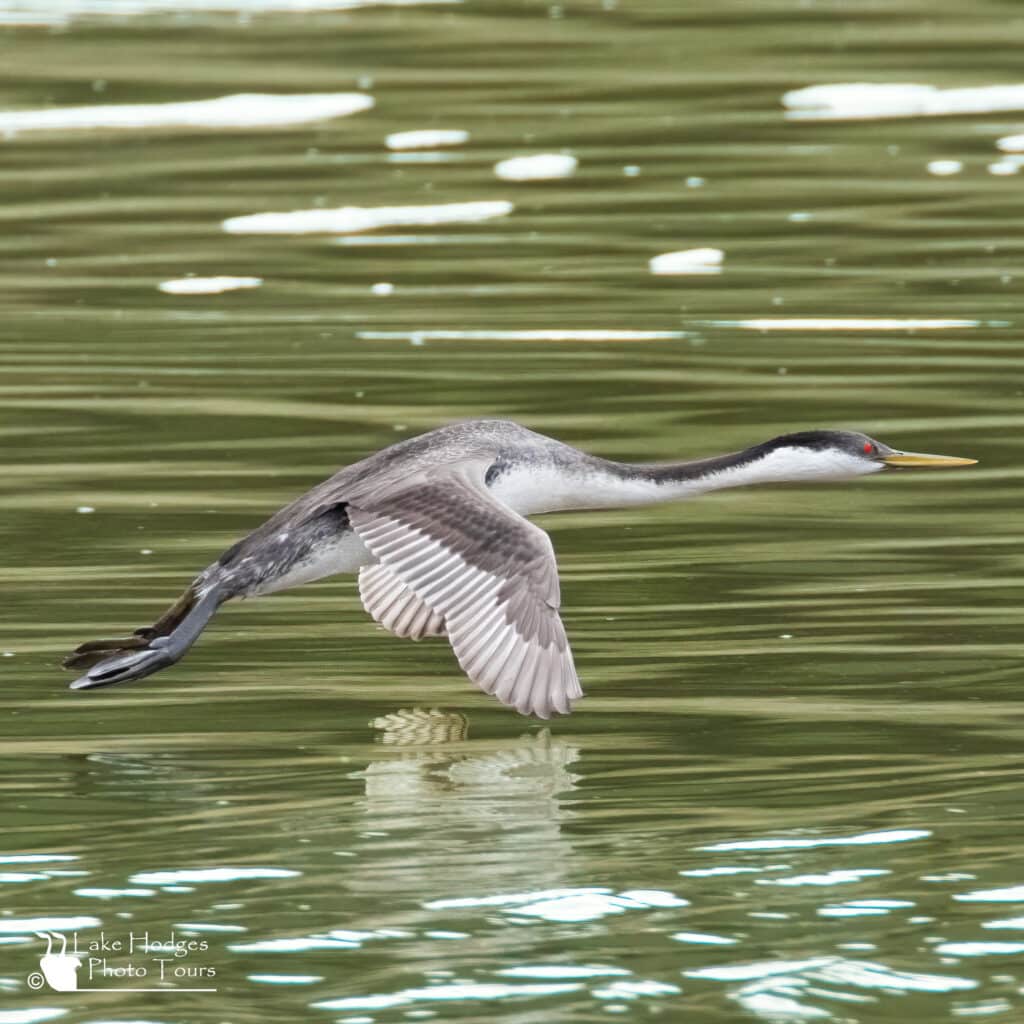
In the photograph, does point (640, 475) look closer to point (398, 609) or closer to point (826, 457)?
point (826, 457)

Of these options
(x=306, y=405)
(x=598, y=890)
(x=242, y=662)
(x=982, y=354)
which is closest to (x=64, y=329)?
(x=306, y=405)

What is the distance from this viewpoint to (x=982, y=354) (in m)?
18.7

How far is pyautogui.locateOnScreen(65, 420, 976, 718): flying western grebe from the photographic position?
10555 millimetres

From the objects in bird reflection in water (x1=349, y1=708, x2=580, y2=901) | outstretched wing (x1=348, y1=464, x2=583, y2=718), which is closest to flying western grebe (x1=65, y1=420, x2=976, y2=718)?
outstretched wing (x1=348, y1=464, x2=583, y2=718)

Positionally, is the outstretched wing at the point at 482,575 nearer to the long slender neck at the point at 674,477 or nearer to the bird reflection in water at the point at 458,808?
the bird reflection in water at the point at 458,808

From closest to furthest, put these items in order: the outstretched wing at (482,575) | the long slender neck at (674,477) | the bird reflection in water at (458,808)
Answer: the bird reflection in water at (458,808)
the outstretched wing at (482,575)
the long slender neck at (674,477)

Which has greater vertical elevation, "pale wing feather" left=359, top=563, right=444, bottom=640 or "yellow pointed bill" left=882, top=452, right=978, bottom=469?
"yellow pointed bill" left=882, top=452, right=978, bottom=469

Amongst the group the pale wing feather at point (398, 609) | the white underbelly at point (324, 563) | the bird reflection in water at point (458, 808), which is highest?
the white underbelly at point (324, 563)

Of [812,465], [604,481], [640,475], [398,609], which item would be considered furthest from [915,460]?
[398,609]

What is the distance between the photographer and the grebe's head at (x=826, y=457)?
42.3 feet

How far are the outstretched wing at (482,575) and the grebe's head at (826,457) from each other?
180 centimetres

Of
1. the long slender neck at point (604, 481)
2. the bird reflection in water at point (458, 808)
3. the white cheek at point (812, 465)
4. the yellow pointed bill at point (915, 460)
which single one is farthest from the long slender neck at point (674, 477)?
the bird reflection in water at point (458, 808)

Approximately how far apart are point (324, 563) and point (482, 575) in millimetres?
1125

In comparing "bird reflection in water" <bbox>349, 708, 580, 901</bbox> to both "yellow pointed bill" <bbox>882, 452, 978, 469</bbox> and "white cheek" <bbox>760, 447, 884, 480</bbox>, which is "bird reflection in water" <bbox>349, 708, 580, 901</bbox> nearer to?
"white cheek" <bbox>760, 447, 884, 480</bbox>
